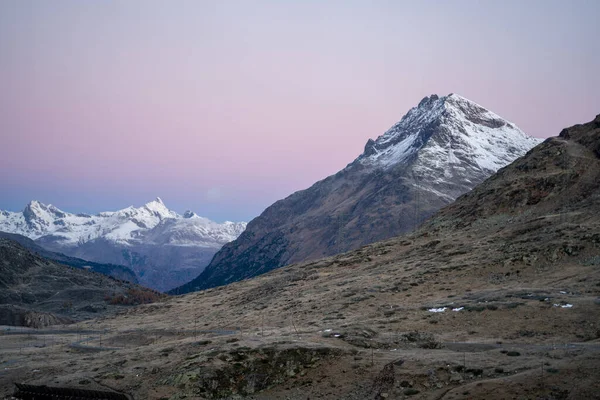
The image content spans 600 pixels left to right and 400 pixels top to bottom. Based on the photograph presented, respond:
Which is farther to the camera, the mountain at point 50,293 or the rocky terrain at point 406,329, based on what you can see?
the mountain at point 50,293

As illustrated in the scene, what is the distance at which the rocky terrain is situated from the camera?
31875 mm

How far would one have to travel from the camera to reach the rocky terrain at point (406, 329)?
3188 centimetres

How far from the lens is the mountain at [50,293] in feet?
364

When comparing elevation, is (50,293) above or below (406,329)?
above

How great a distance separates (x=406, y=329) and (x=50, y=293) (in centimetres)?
12946

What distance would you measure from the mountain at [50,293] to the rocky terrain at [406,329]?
26199mm

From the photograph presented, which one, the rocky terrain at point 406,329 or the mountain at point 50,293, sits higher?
the mountain at point 50,293

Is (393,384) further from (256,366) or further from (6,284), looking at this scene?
(6,284)

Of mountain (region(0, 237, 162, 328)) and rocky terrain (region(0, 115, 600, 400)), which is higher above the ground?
mountain (region(0, 237, 162, 328))

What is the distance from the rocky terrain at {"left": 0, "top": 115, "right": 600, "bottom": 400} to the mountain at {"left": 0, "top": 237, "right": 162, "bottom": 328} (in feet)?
86.0

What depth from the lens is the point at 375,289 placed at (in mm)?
67312

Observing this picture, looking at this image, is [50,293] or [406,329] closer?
[406,329]

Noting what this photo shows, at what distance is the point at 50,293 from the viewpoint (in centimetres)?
14738

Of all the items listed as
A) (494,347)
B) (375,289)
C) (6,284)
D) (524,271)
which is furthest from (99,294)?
(494,347)
